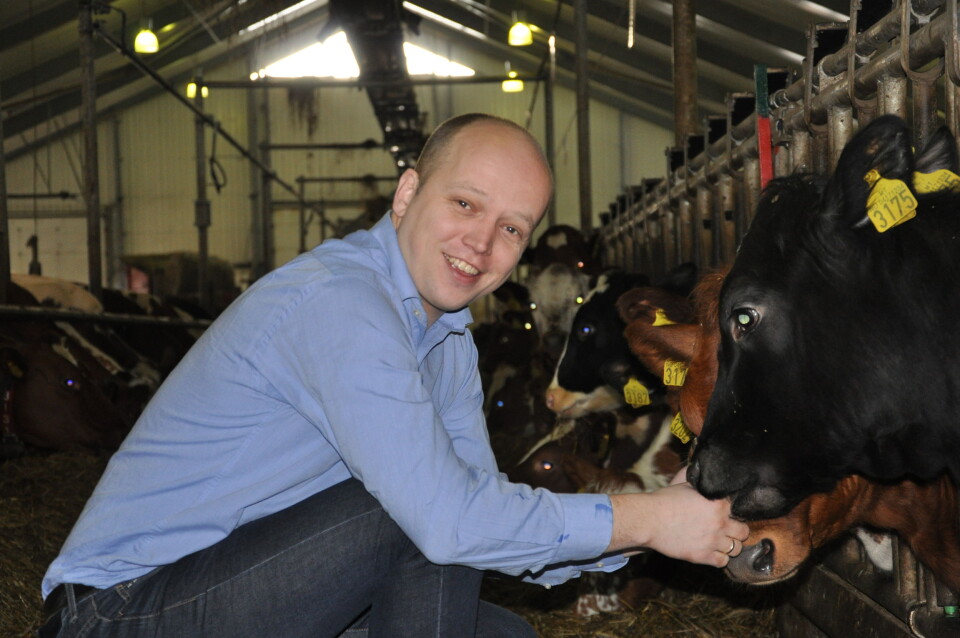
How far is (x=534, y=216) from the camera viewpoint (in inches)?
104

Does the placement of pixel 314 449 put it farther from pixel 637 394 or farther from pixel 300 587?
pixel 637 394

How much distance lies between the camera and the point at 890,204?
2164mm

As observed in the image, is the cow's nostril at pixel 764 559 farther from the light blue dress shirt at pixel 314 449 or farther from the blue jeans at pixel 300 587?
the blue jeans at pixel 300 587

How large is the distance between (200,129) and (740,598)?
33.7 ft

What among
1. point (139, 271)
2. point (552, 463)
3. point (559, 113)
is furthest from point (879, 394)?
point (559, 113)

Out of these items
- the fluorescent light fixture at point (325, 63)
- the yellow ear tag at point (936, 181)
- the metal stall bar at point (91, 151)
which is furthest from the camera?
the fluorescent light fixture at point (325, 63)

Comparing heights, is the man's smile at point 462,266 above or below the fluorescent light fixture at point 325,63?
below

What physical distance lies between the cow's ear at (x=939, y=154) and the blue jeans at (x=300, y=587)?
1.42 m

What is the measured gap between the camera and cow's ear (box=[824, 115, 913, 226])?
2129 mm

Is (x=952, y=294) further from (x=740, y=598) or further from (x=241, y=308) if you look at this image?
(x=740, y=598)

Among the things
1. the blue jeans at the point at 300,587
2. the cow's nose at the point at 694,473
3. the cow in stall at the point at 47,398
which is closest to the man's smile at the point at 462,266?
the blue jeans at the point at 300,587

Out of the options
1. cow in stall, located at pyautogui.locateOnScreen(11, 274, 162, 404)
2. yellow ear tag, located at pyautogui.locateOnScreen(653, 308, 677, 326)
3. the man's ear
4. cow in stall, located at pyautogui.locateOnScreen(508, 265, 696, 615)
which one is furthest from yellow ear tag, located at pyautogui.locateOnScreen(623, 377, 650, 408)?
cow in stall, located at pyautogui.locateOnScreen(11, 274, 162, 404)

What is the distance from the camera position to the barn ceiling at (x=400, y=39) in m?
14.2

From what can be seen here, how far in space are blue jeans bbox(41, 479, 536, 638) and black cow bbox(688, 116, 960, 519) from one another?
0.67 m
